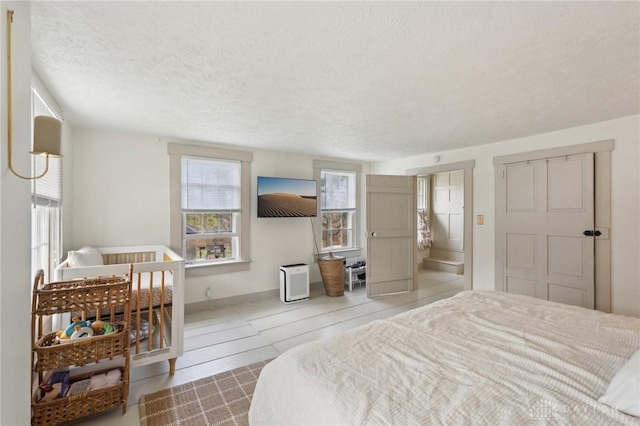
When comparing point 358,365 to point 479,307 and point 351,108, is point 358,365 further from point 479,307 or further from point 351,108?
point 351,108

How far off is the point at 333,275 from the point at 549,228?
9.45ft

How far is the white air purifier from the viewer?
4258 mm

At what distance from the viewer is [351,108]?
8.65ft

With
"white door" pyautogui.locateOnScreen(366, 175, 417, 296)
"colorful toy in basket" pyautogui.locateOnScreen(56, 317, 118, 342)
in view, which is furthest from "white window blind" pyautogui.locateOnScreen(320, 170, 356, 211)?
"colorful toy in basket" pyautogui.locateOnScreen(56, 317, 118, 342)

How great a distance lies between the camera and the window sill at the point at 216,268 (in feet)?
12.5

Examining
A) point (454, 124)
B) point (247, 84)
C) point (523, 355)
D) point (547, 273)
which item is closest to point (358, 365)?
point (523, 355)

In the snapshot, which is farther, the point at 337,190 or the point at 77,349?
the point at 337,190

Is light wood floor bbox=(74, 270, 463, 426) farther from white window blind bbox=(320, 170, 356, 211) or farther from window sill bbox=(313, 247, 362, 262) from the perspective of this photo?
white window blind bbox=(320, 170, 356, 211)

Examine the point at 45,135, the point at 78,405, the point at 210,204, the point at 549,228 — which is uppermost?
the point at 45,135

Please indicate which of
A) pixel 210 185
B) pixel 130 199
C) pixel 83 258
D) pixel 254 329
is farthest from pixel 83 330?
pixel 210 185

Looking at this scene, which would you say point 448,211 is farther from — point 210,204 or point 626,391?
point 626,391

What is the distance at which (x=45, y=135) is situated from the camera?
4.47 ft

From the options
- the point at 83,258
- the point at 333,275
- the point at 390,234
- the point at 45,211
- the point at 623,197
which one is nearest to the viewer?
the point at 45,211

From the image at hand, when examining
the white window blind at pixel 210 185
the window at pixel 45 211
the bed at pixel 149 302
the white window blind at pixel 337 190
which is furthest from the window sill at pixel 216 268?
the white window blind at pixel 337 190
